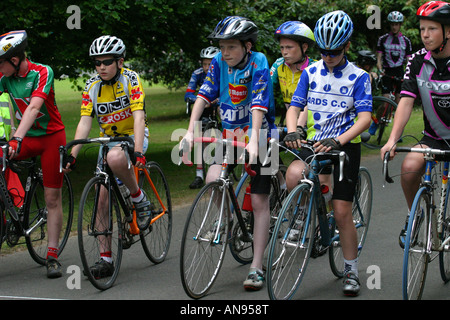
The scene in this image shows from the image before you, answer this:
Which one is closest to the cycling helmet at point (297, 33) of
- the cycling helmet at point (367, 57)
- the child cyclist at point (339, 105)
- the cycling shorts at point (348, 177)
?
the child cyclist at point (339, 105)

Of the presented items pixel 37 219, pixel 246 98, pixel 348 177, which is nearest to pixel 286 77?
pixel 246 98

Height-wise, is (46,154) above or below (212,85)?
below

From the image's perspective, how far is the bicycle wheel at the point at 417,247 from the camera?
4.96 m

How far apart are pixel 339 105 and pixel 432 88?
70 centimetres

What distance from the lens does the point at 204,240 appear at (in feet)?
18.1

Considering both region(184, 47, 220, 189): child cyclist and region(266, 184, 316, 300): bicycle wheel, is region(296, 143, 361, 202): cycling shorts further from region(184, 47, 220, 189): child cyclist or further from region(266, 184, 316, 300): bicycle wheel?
region(184, 47, 220, 189): child cyclist

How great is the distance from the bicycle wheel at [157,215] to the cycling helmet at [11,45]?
5.00ft

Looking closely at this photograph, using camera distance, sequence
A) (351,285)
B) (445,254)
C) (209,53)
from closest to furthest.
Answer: (351,285) → (445,254) → (209,53)

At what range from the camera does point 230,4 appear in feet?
39.9

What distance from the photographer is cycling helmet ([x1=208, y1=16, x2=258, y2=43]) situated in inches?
225

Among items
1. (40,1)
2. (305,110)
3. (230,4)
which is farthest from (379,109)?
(305,110)

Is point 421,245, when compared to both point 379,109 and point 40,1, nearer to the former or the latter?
point 40,1

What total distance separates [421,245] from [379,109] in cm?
831

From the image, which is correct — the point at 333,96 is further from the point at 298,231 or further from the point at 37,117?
the point at 37,117
